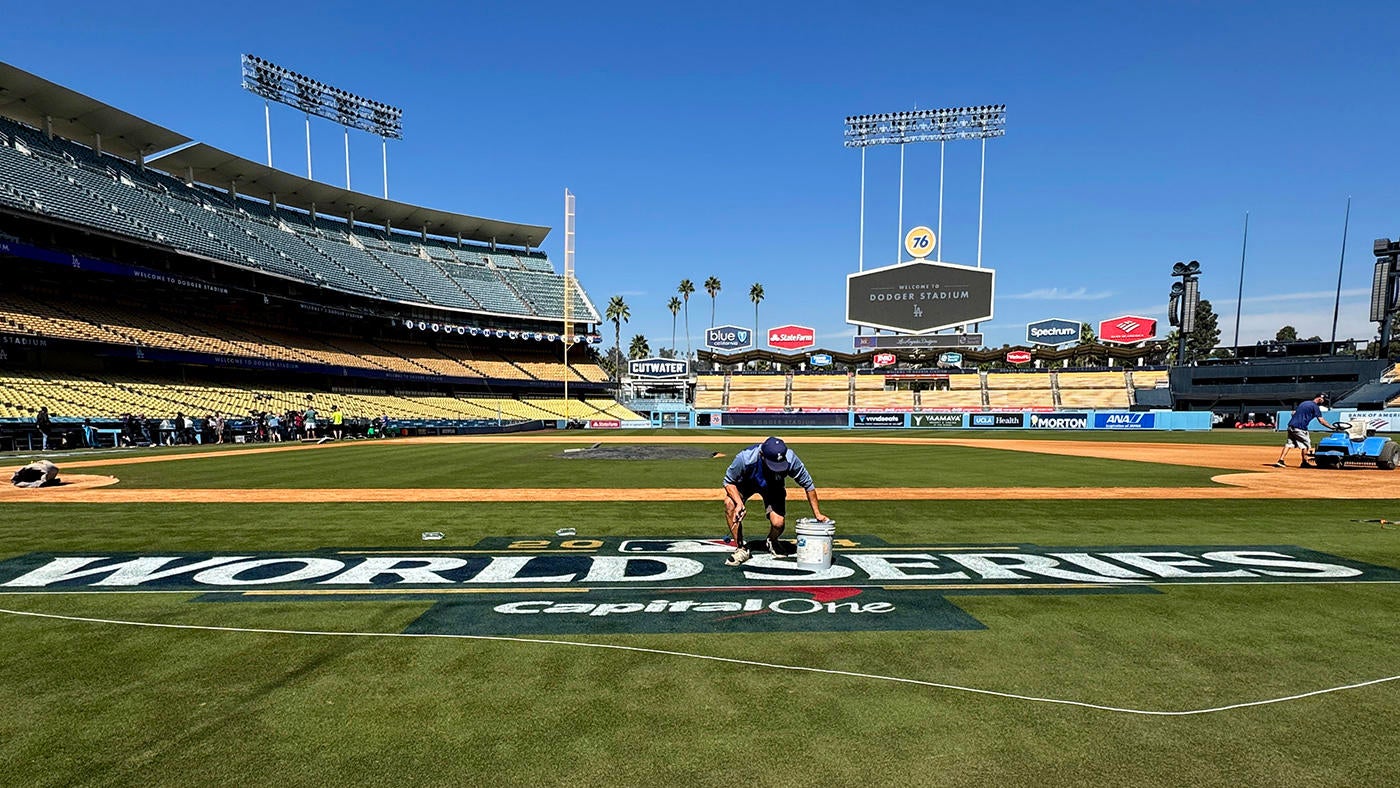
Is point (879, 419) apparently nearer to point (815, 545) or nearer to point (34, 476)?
point (815, 545)

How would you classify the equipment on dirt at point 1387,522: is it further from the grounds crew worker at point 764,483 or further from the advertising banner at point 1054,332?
the advertising banner at point 1054,332

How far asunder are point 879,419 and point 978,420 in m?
8.81

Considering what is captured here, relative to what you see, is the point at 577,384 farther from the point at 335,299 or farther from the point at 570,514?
the point at 570,514

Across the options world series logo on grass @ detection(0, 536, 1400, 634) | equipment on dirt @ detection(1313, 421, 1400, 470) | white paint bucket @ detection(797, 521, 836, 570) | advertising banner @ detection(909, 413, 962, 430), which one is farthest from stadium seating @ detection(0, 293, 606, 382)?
equipment on dirt @ detection(1313, 421, 1400, 470)

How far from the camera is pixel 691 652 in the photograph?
15.2ft

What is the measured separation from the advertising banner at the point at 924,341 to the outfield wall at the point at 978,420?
7920mm

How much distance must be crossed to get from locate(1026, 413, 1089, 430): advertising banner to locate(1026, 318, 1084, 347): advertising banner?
19094mm

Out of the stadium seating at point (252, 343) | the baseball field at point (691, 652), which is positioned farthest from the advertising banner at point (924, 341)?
the baseball field at point (691, 652)

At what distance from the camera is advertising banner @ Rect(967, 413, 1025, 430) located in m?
55.3

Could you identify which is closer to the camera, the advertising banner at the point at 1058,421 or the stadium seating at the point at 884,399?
the advertising banner at the point at 1058,421

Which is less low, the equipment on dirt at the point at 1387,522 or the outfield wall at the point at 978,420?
the equipment on dirt at the point at 1387,522

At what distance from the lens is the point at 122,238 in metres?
39.0

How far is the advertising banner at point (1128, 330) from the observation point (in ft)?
225

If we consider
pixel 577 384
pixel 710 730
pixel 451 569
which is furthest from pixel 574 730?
pixel 577 384
